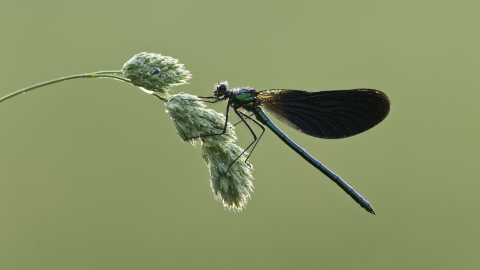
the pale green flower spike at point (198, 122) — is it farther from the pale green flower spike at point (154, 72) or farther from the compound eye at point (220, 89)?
the compound eye at point (220, 89)

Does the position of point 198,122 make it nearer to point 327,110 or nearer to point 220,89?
point 220,89

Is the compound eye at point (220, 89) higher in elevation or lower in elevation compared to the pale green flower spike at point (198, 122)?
higher

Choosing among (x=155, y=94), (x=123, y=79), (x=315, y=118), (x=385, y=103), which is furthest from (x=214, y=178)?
(x=385, y=103)

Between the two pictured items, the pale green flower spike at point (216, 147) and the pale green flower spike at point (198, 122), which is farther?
the pale green flower spike at point (216, 147)

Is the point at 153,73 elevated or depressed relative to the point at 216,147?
elevated

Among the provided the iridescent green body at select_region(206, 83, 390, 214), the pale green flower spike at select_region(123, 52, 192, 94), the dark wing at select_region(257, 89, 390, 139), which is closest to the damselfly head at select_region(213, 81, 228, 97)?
the iridescent green body at select_region(206, 83, 390, 214)

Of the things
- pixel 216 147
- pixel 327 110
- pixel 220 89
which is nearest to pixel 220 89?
pixel 220 89

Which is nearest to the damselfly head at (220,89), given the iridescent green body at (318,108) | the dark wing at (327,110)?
the iridescent green body at (318,108)
